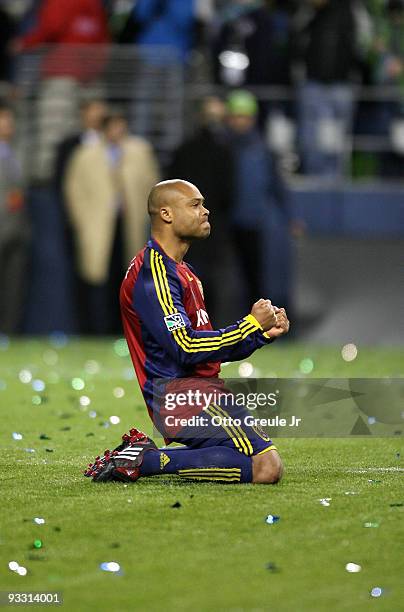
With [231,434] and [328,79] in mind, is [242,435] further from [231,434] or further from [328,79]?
[328,79]

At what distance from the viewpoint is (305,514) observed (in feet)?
20.2

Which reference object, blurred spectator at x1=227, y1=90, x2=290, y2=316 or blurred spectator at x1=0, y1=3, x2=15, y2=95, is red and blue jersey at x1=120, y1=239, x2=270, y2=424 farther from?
blurred spectator at x1=0, y1=3, x2=15, y2=95

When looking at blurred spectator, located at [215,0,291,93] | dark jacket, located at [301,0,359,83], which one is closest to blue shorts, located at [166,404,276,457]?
dark jacket, located at [301,0,359,83]

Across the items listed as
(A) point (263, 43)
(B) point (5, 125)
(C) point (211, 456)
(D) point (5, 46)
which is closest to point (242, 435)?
(C) point (211, 456)

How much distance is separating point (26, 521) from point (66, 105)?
11.6m

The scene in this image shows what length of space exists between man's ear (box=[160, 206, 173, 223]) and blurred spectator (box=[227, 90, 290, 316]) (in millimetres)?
8682

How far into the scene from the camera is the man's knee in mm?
6934

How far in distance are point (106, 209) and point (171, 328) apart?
32.2 feet

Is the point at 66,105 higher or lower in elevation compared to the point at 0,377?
higher

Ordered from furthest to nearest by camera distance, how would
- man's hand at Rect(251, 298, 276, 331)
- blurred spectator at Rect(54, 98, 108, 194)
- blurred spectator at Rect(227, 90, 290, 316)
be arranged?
blurred spectator at Rect(54, 98, 108, 194), blurred spectator at Rect(227, 90, 290, 316), man's hand at Rect(251, 298, 276, 331)

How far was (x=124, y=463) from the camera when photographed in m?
7.02

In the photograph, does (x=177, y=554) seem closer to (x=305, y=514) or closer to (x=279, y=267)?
(x=305, y=514)

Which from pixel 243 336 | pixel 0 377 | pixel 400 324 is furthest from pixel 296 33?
pixel 243 336

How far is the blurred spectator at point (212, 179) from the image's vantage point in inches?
621
